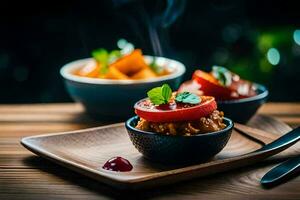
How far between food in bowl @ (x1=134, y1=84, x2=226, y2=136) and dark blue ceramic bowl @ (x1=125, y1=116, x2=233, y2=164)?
0.02 m

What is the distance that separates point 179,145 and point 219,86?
0.50 metres

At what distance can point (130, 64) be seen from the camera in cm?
218

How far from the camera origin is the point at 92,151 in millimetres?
1710

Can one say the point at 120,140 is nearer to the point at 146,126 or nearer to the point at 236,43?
the point at 146,126

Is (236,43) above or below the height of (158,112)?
below

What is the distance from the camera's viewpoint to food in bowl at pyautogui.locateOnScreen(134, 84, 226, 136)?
5.06ft

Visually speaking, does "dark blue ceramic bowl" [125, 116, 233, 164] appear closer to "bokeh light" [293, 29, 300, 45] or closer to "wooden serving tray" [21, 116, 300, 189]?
"wooden serving tray" [21, 116, 300, 189]

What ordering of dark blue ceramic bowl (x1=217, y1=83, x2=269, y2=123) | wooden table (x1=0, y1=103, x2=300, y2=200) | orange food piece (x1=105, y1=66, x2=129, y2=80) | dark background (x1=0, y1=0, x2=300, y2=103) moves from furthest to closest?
dark background (x1=0, y1=0, x2=300, y2=103) < orange food piece (x1=105, y1=66, x2=129, y2=80) < dark blue ceramic bowl (x1=217, y1=83, x2=269, y2=123) < wooden table (x1=0, y1=103, x2=300, y2=200)

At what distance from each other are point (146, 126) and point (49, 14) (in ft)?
5.43

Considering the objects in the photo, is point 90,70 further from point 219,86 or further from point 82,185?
point 82,185

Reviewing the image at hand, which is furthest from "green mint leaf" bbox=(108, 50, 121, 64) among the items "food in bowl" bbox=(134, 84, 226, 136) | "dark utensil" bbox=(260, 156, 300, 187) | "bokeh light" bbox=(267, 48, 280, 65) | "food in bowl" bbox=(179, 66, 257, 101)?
"bokeh light" bbox=(267, 48, 280, 65)

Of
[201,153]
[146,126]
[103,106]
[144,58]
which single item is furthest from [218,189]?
[144,58]

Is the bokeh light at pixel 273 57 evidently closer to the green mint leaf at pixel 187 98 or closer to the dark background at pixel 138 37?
the dark background at pixel 138 37

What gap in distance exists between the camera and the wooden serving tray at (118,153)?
4.63 ft
